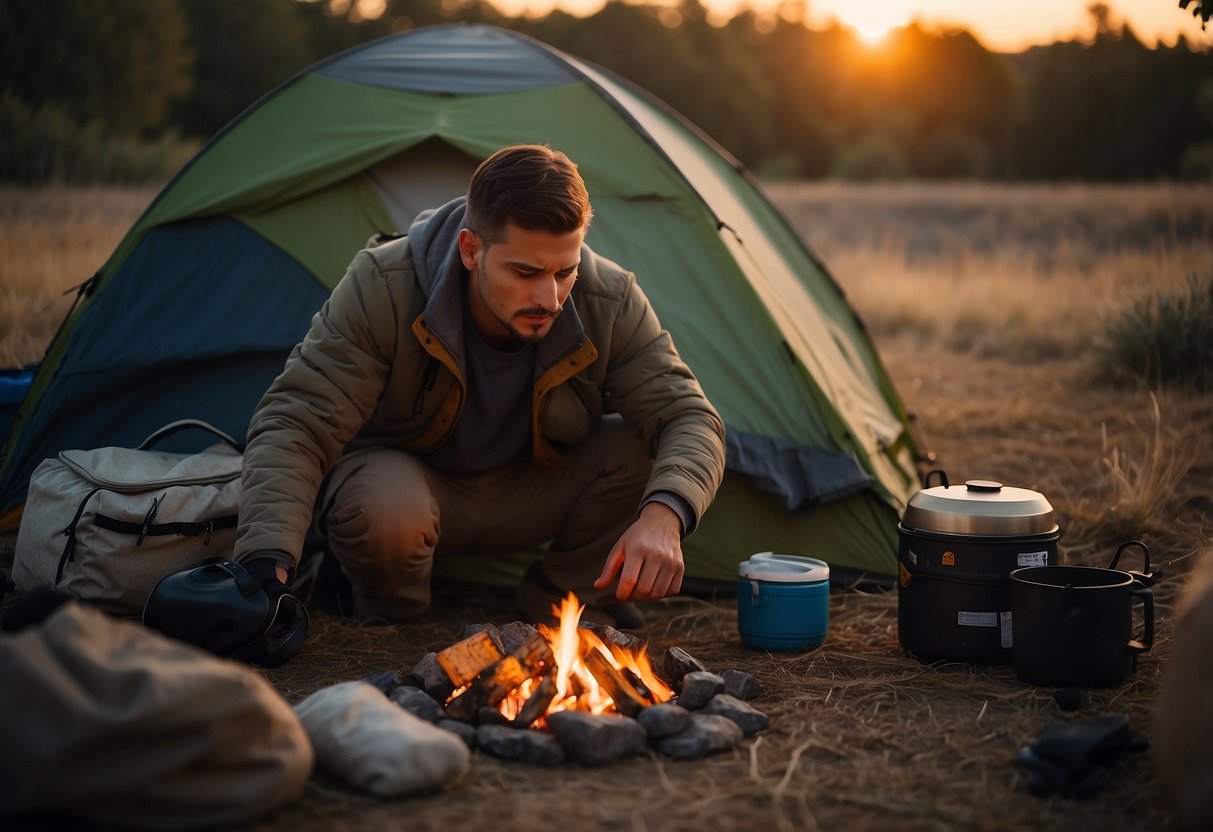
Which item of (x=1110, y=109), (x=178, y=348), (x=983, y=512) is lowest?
(x=983, y=512)

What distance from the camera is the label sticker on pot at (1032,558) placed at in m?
3.06

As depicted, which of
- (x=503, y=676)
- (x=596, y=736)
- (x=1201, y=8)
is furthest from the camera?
(x=1201, y=8)

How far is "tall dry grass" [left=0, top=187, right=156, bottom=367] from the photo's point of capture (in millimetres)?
6102

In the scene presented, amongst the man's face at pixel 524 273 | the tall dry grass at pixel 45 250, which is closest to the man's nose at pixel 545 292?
the man's face at pixel 524 273

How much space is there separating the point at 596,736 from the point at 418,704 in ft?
1.50

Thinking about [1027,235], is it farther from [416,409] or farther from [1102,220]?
[416,409]

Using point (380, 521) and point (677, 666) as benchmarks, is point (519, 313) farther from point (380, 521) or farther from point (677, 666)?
point (677, 666)

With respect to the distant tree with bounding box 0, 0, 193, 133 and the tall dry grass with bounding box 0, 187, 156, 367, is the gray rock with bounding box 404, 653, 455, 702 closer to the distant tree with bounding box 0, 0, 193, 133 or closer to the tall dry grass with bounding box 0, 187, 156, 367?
the tall dry grass with bounding box 0, 187, 156, 367

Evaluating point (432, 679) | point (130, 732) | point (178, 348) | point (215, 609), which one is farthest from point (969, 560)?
point (178, 348)

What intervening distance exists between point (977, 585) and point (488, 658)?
1317 mm

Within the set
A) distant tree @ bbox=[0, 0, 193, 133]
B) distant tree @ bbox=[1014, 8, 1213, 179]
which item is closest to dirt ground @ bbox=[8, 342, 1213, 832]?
distant tree @ bbox=[0, 0, 193, 133]

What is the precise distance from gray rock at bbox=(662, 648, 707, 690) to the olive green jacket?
1.20 feet

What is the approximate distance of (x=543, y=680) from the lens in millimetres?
2619

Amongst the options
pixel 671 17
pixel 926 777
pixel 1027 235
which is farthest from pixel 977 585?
pixel 671 17
